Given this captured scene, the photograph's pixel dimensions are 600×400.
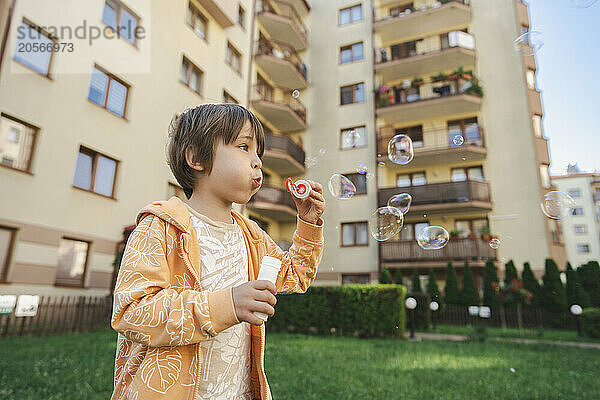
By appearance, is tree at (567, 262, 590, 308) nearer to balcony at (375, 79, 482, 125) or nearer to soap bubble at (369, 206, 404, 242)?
balcony at (375, 79, 482, 125)

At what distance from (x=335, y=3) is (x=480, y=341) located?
20238mm

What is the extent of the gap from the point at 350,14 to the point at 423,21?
4.30 meters

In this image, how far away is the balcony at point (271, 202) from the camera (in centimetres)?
1739

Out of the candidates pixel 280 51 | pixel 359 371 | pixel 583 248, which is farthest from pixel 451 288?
pixel 583 248

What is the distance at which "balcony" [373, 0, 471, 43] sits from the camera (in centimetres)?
1908

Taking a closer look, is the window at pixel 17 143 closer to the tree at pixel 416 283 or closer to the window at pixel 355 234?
the window at pixel 355 234

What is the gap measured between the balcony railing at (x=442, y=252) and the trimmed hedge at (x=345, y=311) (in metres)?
7.15

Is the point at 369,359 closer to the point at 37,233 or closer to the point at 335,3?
the point at 37,233

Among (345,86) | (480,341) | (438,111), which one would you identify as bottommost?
(480,341)

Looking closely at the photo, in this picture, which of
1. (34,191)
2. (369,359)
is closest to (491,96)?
(369,359)

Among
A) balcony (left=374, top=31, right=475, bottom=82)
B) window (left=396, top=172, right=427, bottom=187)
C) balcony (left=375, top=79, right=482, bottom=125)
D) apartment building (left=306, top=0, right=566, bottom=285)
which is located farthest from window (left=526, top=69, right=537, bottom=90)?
window (left=396, top=172, right=427, bottom=187)

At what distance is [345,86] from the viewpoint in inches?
824

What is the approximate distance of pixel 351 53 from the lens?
841 inches

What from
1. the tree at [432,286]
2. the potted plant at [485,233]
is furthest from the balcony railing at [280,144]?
the potted plant at [485,233]
